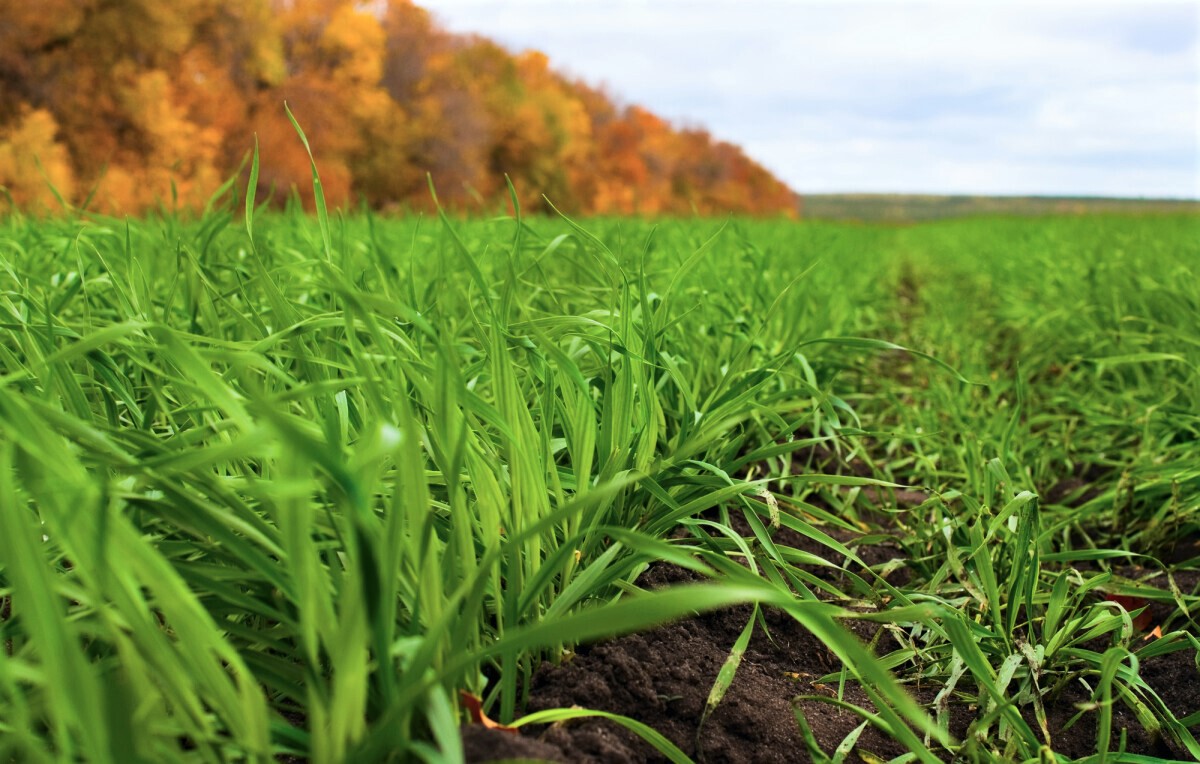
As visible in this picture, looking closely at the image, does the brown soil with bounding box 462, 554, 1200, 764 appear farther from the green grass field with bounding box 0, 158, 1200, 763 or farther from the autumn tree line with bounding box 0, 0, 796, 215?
the autumn tree line with bounding box 0, 0, 796, 215

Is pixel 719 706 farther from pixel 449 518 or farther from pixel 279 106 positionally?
pixel 279 106

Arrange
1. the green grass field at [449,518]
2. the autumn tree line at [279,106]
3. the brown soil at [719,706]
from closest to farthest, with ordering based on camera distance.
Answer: the green grass field at [449,518] → the brown soil at [719,706] → the autumn tree line at [279,106]

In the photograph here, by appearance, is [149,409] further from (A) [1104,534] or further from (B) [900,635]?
(A) [1104,534]

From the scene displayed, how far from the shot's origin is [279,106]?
19719 millimetres

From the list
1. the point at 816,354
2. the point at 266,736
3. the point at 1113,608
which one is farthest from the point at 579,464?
the point at 816,354

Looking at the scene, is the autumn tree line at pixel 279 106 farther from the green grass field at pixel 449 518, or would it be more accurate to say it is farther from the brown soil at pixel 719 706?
the brown soil at pixel 719 706

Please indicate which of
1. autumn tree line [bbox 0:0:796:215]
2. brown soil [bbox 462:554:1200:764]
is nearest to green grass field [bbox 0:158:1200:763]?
brown soil [bbox 462:554:1200:764]

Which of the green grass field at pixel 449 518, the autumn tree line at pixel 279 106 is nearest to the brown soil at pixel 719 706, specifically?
the green grass field at pixel 449 518

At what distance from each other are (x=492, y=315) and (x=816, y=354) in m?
1.46

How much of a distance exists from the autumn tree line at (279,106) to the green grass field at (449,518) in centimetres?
135

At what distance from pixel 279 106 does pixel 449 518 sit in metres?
20.9

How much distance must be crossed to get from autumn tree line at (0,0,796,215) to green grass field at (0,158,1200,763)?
4.42ft

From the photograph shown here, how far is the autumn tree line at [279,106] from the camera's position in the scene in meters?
15.5

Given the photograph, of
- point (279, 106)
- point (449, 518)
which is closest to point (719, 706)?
point (449, 518)
